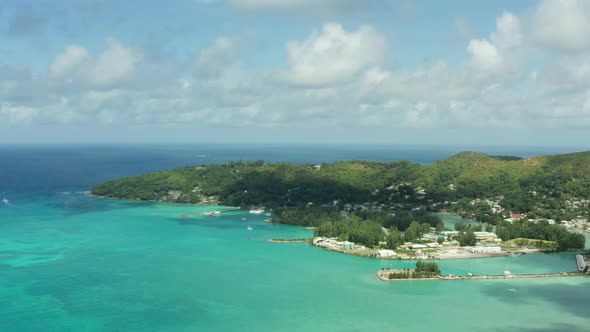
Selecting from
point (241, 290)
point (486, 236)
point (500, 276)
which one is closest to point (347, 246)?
point (500, 276)

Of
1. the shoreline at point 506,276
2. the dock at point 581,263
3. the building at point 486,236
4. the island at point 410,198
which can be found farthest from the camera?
the building at point 486,236

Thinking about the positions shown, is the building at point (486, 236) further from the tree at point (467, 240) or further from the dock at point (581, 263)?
the dock at point (581, 263)

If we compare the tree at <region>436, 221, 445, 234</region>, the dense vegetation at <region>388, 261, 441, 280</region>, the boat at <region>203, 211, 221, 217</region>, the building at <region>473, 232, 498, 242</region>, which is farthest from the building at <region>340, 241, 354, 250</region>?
the boat at <region>203, 211, 221, 217</region>

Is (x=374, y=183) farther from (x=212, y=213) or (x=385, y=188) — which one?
(x=212, y=213)

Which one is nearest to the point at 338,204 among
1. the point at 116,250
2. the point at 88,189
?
the point at 116,250

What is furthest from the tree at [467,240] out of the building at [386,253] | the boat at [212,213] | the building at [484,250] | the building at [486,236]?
the boat at [212,213]

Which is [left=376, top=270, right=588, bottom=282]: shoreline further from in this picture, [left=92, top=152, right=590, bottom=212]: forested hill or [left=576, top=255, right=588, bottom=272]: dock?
[left=92, top=152, right=590, bottom=212]: forested hill
